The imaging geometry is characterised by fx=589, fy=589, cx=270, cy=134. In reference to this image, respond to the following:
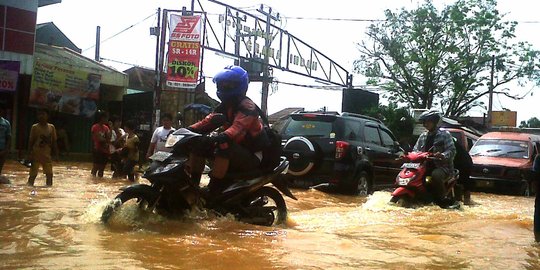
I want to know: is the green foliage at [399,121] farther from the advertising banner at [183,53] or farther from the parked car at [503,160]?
the advertising banner at [183,53]

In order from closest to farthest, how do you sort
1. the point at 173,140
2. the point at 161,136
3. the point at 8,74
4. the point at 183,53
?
the point at 173,140 → the point at 161,136 → the point at 8,74 → the point at 183,53

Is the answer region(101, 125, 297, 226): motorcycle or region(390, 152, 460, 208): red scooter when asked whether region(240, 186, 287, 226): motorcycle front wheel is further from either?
region(390, 152, 460, 208): red scooter

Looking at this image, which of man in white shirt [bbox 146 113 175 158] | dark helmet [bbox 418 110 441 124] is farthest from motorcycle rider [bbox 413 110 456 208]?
man in white shirt [bbox 146 113 175 158]

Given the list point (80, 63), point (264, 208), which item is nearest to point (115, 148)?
point (264, 208)

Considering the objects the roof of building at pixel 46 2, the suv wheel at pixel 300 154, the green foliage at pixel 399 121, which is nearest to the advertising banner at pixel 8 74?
the roof of building at pixel 46 2

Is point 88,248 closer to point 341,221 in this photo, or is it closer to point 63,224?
point 63,224

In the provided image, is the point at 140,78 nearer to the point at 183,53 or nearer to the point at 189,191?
the point at 183,53

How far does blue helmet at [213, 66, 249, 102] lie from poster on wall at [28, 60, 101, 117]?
43.9 ft

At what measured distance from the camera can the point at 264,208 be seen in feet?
20.2

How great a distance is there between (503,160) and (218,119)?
11819mm

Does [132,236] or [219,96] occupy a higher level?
[219,96]

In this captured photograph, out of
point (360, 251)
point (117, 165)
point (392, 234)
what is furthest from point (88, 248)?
point (117, 165)

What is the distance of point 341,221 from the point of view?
6969 millimetres

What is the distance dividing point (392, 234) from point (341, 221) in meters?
0.95
